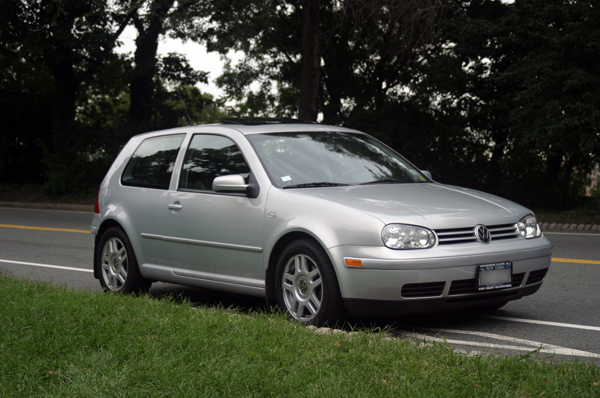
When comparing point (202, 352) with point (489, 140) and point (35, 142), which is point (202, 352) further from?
point (35, 142)

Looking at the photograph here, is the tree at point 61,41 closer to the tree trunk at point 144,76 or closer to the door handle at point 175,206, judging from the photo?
the tree trunk at point 144,76

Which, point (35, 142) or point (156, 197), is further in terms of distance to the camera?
point (35, 142)

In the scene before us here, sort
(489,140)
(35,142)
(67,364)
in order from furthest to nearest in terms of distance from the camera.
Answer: (35,142) → (489,140) → (67,364)

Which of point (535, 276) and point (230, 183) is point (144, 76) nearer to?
point (230, 183)

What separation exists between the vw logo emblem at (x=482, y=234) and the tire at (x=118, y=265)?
11.7ft

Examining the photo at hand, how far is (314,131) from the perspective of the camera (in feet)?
23.2

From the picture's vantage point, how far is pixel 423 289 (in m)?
5.31

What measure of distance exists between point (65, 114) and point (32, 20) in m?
4.19

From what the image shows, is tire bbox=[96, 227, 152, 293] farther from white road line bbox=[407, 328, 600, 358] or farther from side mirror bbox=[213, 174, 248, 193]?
white road line bbox=[407, 328, 600, 358]

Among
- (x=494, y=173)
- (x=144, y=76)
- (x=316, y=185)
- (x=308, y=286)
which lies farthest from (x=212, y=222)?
(x=144, y=76)

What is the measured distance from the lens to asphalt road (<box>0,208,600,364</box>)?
5.28m

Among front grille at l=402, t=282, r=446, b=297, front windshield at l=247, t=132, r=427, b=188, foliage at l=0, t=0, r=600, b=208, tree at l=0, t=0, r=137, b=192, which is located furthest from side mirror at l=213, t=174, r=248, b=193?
tree at l=0, t=0, r=137, b=192

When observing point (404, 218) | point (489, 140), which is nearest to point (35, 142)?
point (489, 140)

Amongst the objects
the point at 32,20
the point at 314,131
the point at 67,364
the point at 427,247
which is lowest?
the point at 67,364
